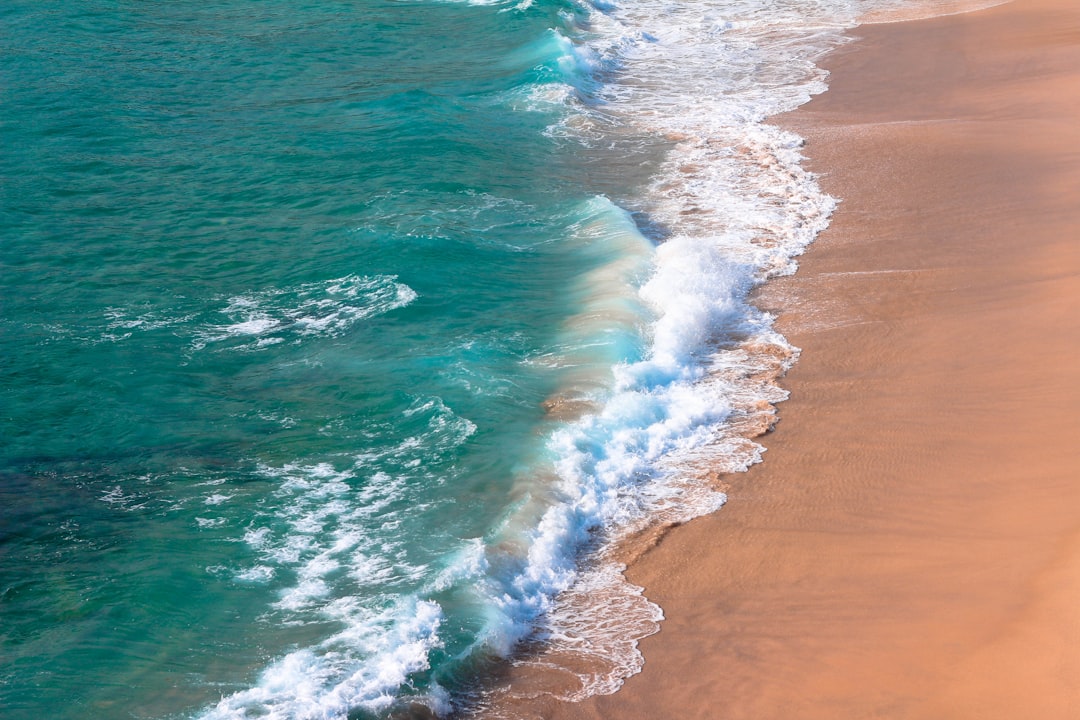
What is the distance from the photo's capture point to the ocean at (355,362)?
23.5 feet

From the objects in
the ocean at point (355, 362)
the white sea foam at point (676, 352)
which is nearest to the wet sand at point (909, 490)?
the white sea foam at point (676, 352)

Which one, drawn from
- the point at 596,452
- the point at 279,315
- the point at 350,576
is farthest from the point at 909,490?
the point at 279,315

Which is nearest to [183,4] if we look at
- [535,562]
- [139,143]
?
[139,143]

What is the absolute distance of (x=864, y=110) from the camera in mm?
18062

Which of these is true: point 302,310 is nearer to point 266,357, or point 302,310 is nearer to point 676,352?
point 266,357

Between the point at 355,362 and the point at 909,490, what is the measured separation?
544 centimetres

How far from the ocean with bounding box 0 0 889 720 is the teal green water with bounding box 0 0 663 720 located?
35mm

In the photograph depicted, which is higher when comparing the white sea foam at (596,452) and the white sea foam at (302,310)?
the white sea foam at (302,310)

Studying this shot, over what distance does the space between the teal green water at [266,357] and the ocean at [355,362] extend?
35 millimetres

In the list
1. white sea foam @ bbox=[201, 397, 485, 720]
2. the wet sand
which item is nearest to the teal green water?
white sea foam @ bbox=[201, 397, 485, 720]

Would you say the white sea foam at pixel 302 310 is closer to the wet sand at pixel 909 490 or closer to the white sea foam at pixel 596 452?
the white sea foam at pixel 596 452

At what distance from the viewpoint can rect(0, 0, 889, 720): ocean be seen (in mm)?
7156

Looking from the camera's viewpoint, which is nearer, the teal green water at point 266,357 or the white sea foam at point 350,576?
the white sea foam at point 350,576

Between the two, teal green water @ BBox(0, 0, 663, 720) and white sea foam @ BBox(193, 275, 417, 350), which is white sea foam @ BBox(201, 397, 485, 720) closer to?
teal green water @ BBox(0, 0, 663, 720)
